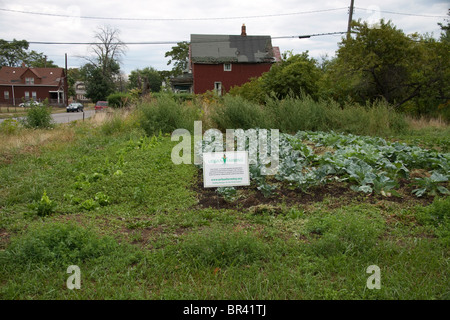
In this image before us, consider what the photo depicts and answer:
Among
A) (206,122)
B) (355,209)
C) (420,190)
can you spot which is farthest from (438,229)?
(206,122)

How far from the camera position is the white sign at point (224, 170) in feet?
15.5

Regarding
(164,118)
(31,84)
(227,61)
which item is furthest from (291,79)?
(31,84)

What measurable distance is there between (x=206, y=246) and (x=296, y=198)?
216 cm

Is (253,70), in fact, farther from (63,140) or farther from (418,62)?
(63,140)

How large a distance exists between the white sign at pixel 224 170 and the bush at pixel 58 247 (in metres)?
1.50

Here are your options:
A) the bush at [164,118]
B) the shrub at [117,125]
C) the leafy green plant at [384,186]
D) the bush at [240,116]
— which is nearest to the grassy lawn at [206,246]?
the leafy green plant at [384,186]

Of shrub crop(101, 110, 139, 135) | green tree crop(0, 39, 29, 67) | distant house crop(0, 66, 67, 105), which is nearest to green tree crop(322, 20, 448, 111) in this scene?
shrub crop(101, 110, 139, 135)

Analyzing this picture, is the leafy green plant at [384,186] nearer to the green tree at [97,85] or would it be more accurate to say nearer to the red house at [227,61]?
the red house at [227,61]

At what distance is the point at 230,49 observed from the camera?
3866cm

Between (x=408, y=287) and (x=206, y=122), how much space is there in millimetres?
11017

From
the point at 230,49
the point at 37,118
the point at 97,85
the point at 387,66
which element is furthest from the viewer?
the point at 97,85

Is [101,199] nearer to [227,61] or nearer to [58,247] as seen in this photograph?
[58,247]

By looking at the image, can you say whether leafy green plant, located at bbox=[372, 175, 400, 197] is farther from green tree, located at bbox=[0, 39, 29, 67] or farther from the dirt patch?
green tree, located at bbox=[0, 39, 29, 67]
